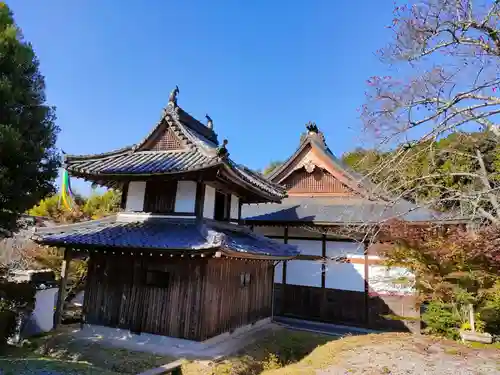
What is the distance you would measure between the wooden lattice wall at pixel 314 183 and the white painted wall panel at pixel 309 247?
9.64 feet

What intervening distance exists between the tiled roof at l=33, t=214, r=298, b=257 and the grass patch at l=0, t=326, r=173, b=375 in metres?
2.56

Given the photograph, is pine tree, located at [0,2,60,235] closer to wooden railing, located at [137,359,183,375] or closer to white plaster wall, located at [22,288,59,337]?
Result: white plaster wall, located at [22,288,59,337]

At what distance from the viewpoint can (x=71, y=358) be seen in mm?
8391

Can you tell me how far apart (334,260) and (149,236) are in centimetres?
721

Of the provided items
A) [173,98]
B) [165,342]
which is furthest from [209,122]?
[165,342]

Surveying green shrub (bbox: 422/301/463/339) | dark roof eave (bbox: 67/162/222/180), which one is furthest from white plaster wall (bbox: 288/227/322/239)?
dark roof eave (bbox: 67/162/222/180)

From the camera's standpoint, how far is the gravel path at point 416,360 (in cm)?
728

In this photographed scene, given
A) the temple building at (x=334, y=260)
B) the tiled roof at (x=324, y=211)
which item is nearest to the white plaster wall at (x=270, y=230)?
the temple building at (x=334, y=260)

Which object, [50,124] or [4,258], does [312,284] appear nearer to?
[50,124]

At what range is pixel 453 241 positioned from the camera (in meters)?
10.1

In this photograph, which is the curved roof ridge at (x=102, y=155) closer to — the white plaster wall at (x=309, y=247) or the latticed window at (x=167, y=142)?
the latticed window at (x=167, y=142)

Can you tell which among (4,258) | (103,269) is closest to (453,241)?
(103,269)

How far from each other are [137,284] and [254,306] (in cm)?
421

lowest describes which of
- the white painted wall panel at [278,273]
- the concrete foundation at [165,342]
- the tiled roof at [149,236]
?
the concrete foundation at [165,342]
